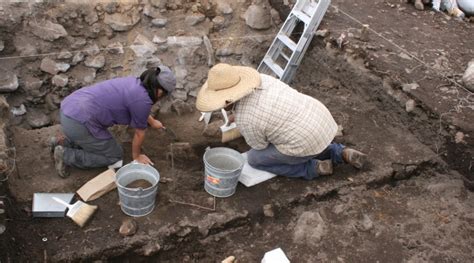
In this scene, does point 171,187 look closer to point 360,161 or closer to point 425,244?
point 360,161

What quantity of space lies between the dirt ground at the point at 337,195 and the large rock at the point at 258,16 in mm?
1195

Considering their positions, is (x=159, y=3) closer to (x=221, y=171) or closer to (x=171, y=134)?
(x=171, y=134)

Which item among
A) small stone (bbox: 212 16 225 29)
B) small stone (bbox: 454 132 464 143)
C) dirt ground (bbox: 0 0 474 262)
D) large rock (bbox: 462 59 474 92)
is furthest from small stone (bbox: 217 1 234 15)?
small stone (bbox: 454 132 464 143)

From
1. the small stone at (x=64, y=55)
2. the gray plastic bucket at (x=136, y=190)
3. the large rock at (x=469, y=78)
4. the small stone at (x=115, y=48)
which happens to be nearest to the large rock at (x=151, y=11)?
the small stone at (x=115, y=48)

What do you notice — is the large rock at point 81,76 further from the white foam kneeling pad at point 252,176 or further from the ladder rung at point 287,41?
the white foam kneeling pad at point 252,176

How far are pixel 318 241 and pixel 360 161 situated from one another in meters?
0.94

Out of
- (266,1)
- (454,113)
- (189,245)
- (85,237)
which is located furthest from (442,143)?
(85,237)

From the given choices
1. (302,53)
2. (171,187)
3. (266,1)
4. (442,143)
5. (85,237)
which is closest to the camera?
(85,237)

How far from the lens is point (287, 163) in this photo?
3.77 metres

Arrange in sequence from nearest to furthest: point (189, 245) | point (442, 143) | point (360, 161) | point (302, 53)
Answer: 1. point (189, 245)
2. point (360, 161)
3. point (442, 143)
4. point (302, 53)

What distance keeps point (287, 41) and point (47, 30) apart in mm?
3072

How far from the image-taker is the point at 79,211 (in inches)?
126

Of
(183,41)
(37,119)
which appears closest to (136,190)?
(37,119)

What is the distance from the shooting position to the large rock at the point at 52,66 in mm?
5102
